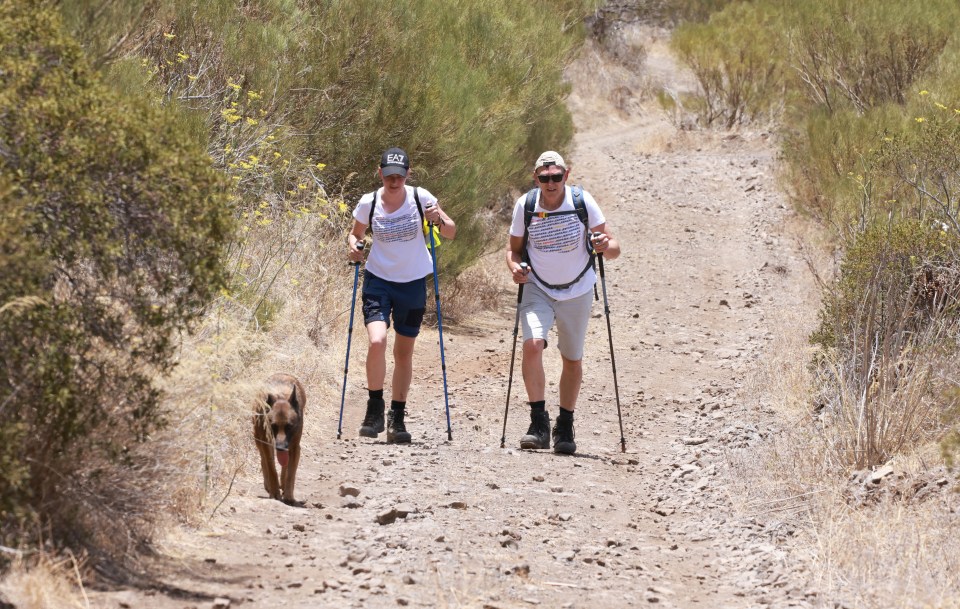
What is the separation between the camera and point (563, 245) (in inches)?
313

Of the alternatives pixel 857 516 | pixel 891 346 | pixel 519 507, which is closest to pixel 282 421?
pixel 519 507

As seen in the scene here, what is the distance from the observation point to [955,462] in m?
6.38

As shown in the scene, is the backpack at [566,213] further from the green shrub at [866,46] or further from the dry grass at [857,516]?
the green shrub at [866,46]

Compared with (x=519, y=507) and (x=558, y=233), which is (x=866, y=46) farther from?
(x=519, y=507)

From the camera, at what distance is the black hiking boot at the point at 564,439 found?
8.34 m

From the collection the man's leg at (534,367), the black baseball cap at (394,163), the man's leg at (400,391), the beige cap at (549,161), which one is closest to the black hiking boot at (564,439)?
the man's leg at (534,367)

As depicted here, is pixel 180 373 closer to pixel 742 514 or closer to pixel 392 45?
pixel 742 514

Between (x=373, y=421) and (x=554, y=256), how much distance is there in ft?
6.09

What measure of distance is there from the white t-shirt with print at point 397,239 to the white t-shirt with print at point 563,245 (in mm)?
703

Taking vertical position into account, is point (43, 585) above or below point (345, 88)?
below

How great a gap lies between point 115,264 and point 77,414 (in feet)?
2.14

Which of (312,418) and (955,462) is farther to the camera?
(312,418)

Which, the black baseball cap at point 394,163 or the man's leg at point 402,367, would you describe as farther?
the man's leg at point 402,367

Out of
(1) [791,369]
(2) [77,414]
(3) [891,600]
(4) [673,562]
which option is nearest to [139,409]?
(2) [77,414]
